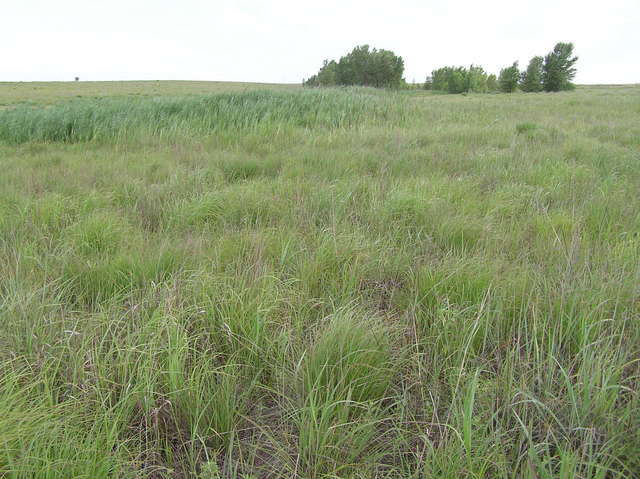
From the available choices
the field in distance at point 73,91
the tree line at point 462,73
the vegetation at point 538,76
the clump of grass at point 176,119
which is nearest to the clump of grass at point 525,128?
the clump of grass at point 176,119

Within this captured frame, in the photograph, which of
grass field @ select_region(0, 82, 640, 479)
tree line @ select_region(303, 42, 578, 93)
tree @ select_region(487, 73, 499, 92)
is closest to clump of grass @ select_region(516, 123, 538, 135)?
grass field @ select_region(0, 82, 640, 479)

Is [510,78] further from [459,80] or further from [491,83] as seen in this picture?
[491,83]

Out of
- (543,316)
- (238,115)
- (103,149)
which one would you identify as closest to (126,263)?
(543,316)

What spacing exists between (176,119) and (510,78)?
2436 inches

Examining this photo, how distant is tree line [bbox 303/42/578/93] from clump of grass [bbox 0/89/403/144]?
45199mm

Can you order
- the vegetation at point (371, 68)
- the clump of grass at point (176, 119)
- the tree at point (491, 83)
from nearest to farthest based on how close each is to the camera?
the clump of grass at point (176, 119), the vegetation at point (371, 68), the tree at point (491, 83)

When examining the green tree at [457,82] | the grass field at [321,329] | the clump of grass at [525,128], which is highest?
the green tree at [457,82]

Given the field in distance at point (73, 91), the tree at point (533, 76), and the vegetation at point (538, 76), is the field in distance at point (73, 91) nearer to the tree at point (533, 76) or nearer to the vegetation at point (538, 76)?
the vegetation at point (538, 76)

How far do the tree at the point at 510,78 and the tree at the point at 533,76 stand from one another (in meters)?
1.24

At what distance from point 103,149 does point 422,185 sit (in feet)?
16.0

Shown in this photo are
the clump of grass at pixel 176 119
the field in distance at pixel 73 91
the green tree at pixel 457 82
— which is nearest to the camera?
the clump of grass at pixel 176 119

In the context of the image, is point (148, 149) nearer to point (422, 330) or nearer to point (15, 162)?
point (15, 162)

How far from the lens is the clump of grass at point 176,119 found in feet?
20.4

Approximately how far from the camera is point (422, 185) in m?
3.09
